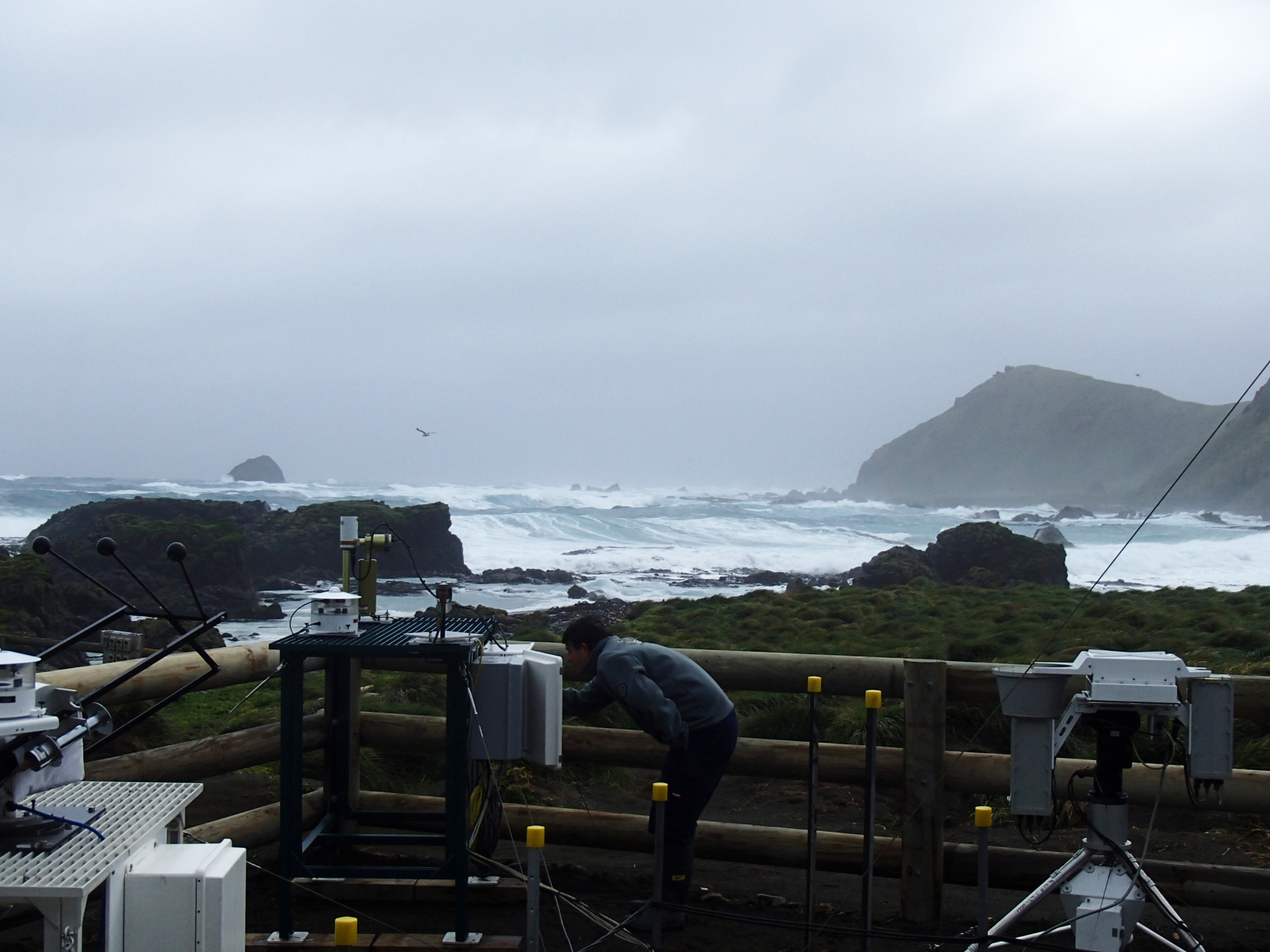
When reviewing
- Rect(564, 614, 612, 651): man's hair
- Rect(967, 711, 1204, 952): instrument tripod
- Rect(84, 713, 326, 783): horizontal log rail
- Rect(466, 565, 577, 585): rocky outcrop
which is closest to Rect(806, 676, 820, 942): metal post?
Rect(967, 711, 1204, 952): instrument tripod

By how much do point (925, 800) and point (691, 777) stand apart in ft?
3.33

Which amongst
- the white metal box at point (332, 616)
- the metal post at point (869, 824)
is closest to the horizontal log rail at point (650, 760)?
the metal post at point (869, 824)

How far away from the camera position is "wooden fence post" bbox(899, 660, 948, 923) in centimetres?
472

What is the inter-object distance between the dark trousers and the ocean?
1605cm

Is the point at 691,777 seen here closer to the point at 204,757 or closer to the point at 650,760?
the point at 650,760

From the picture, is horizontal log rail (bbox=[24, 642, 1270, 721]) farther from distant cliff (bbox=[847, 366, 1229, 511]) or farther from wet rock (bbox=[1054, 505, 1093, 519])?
distant cliff (bbox=[847, 366, 1229, 511])

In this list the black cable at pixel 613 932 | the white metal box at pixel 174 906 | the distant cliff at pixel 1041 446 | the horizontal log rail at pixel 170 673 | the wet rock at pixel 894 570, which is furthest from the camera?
the distant cliff at pixel 1041 446

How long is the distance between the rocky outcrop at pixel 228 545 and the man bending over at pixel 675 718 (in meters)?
18.5

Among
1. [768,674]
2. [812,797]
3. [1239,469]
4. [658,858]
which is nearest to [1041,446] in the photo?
[1239,469]

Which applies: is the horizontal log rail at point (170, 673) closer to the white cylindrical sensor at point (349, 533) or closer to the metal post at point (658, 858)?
the white cylindrical sensor at point (349, 533)

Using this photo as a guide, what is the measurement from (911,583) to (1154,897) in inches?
804

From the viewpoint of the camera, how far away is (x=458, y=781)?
4.30 meters

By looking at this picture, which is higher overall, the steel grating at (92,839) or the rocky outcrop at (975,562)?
the steel grating at (92,839)

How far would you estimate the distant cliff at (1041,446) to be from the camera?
107 metres
